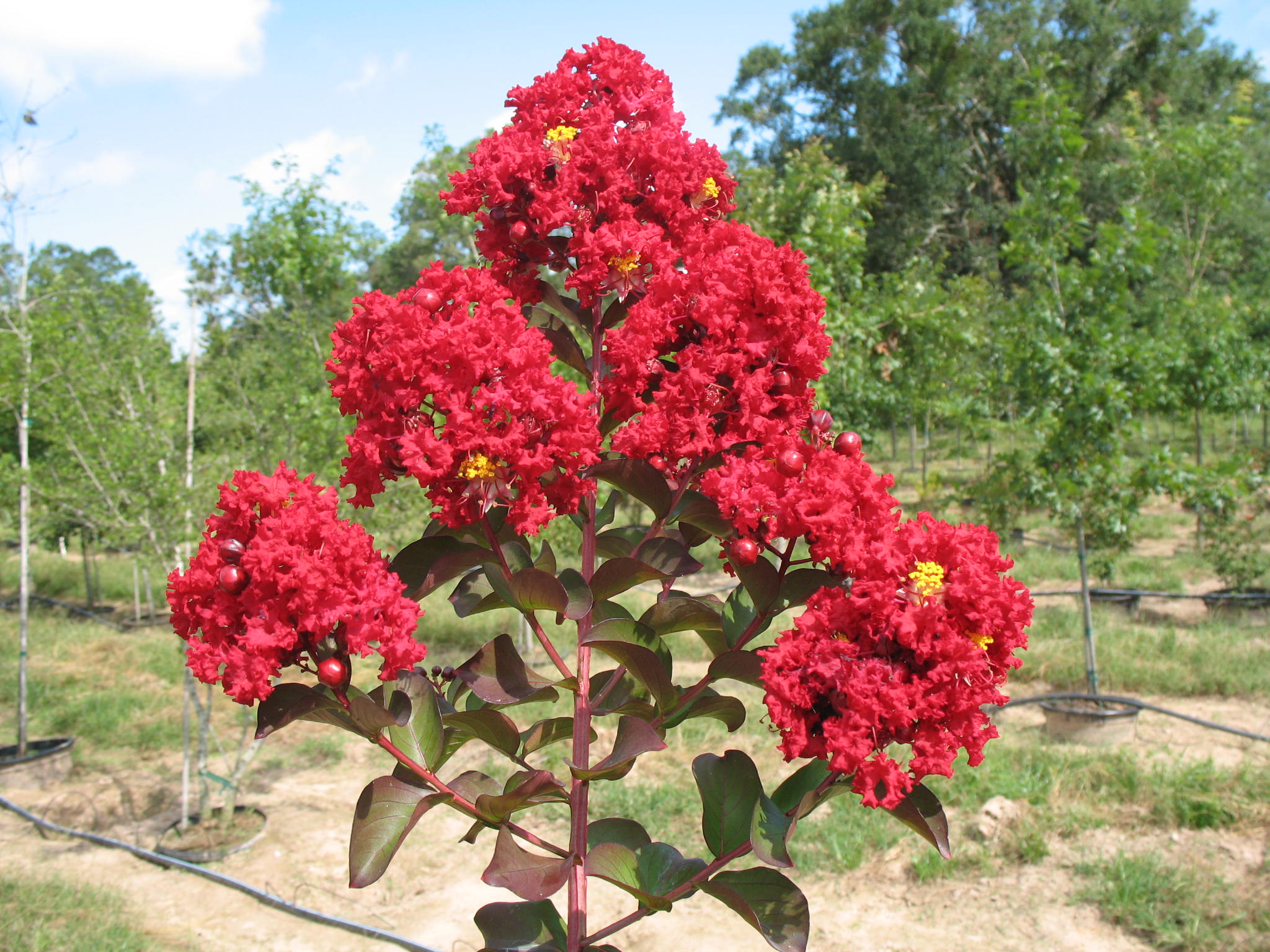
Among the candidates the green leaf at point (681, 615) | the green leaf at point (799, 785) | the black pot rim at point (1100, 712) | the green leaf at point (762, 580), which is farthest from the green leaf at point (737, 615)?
the black pot rim at point (1100, 712)

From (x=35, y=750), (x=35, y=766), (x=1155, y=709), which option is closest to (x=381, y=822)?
(x=1155, y=709)

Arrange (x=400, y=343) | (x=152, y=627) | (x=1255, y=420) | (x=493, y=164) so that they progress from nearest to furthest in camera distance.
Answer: (x=400, y=343)
(x=493, y=164)
(x=152, y=627)
(x=1255, y=420)

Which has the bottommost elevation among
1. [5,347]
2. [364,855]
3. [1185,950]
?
[1185,950]

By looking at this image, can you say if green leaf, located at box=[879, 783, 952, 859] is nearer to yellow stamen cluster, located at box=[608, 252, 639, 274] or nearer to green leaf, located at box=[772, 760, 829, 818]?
green leaf, located at box=[772, 760, 829, 818]

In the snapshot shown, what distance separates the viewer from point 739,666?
51.6 inches

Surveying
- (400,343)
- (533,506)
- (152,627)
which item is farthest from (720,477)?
(152,627)

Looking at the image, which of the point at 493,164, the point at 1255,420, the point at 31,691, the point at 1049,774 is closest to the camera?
the point at 493,164

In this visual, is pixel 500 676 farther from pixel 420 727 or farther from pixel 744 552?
pixel 744 552

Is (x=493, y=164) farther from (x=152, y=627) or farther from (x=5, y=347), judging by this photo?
(x=152, y=627)

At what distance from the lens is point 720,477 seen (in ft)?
4.07

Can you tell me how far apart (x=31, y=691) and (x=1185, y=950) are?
8454 mm

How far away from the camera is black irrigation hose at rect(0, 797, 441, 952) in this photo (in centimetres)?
411

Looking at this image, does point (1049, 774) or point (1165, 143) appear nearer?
point (1049, 774)

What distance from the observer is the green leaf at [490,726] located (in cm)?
138
